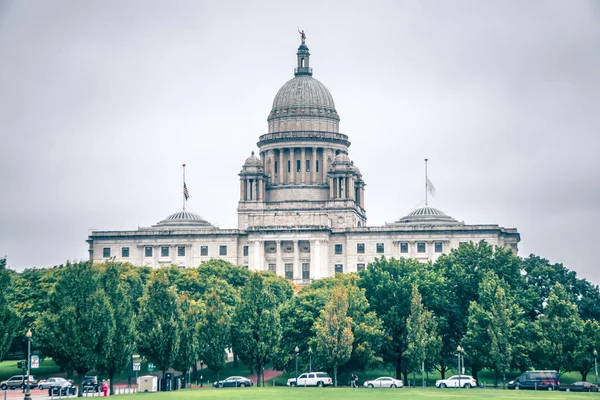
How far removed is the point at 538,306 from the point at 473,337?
31349mm

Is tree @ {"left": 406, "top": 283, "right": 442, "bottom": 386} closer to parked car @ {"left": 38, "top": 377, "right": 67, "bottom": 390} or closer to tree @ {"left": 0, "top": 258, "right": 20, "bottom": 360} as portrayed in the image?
parked car @ {"left": 38, "top": 377, "right": 67, "bottom": 390}

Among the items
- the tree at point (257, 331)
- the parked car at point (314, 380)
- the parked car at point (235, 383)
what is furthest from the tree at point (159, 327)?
the parked car at point (314, 380)

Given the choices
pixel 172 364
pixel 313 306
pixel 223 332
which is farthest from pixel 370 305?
pixel 172 364

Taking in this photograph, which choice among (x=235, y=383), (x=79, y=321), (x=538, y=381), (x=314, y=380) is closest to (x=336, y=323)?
(x=314, y=380)

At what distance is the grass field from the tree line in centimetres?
761

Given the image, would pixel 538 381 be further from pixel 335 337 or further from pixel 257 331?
pixel 257 331

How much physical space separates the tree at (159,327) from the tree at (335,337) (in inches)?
624

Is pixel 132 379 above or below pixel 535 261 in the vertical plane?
below

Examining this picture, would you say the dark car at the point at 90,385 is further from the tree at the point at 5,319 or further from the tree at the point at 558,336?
the tree at the point at 558,336

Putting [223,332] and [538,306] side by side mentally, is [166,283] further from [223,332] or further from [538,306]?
[538,306]

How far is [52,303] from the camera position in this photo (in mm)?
111562

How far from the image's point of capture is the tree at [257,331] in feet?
401

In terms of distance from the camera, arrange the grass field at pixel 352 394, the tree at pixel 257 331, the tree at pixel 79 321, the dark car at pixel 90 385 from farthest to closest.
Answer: the tree at pixel 257 331 → the dark car at pixel 90 385 → the tree at pixel 79 321 → the grass field at pixel 352 394

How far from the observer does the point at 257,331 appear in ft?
402
